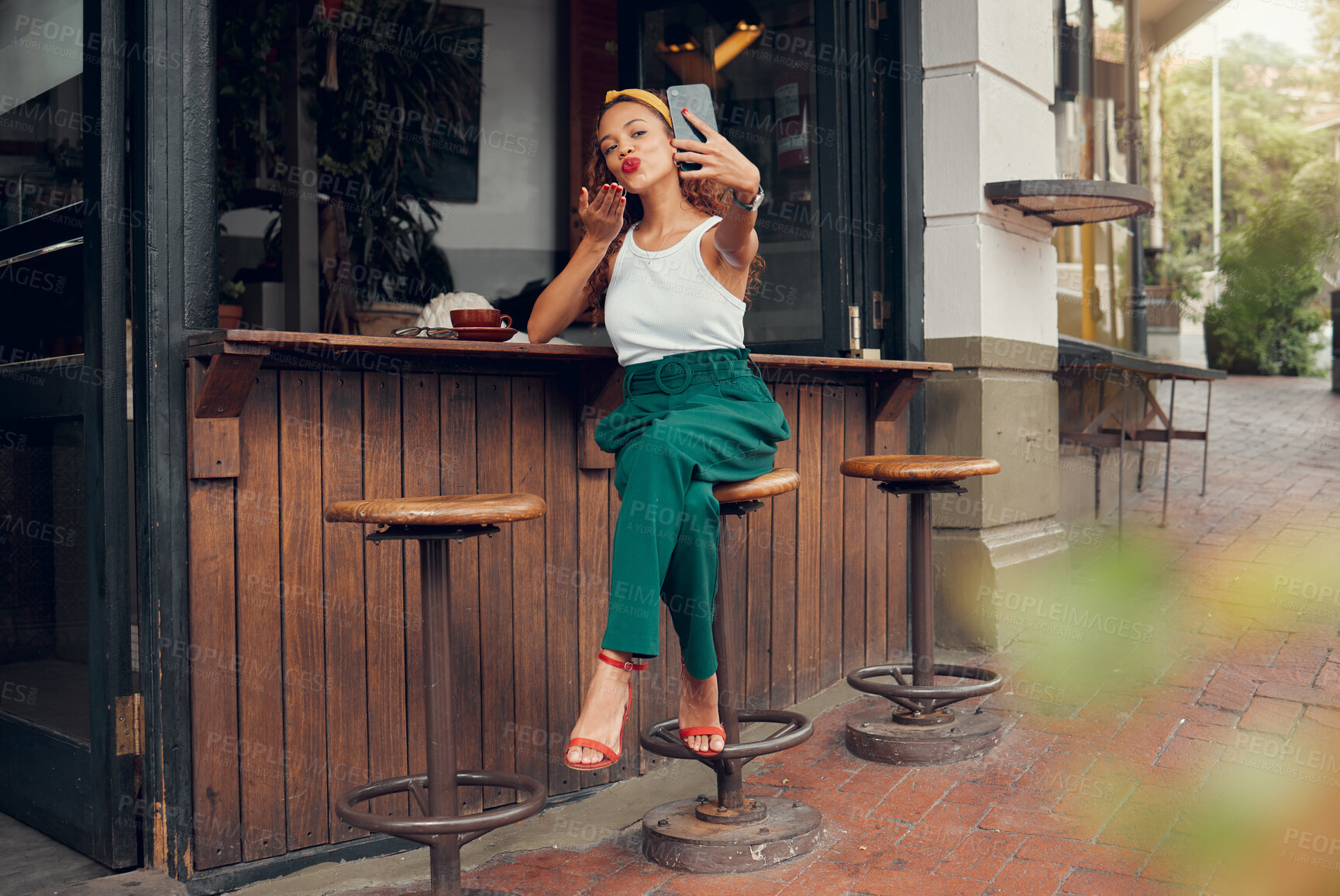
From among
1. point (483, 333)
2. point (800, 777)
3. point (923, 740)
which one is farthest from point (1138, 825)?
point (483, 333)

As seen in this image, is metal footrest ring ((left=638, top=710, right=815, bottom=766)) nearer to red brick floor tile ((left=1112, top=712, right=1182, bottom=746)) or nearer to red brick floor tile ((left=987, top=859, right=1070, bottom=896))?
red brick floor tile ((left=987, top=859, right=1070, bottom=896))

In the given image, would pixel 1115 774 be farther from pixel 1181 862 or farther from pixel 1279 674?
pixel 1279 674

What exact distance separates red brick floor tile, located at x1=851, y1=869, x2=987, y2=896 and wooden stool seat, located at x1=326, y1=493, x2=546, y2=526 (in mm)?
1141

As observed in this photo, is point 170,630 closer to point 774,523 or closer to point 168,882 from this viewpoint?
point 168,882

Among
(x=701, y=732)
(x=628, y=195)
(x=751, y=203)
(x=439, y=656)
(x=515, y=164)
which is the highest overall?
(x=515, y=164)

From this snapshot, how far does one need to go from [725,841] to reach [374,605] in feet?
3.33

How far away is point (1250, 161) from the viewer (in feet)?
6.03

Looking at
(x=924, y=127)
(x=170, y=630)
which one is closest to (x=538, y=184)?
(x=924, y=127)

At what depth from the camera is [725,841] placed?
2537 mm

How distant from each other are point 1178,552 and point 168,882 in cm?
469

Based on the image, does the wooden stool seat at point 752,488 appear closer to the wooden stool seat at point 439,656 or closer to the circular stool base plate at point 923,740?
the wooden stool seat at point 439,656

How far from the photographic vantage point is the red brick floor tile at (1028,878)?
2.36 meters

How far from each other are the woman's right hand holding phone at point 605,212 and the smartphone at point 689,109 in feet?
0.56

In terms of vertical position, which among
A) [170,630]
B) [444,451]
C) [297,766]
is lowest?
[297,766]
